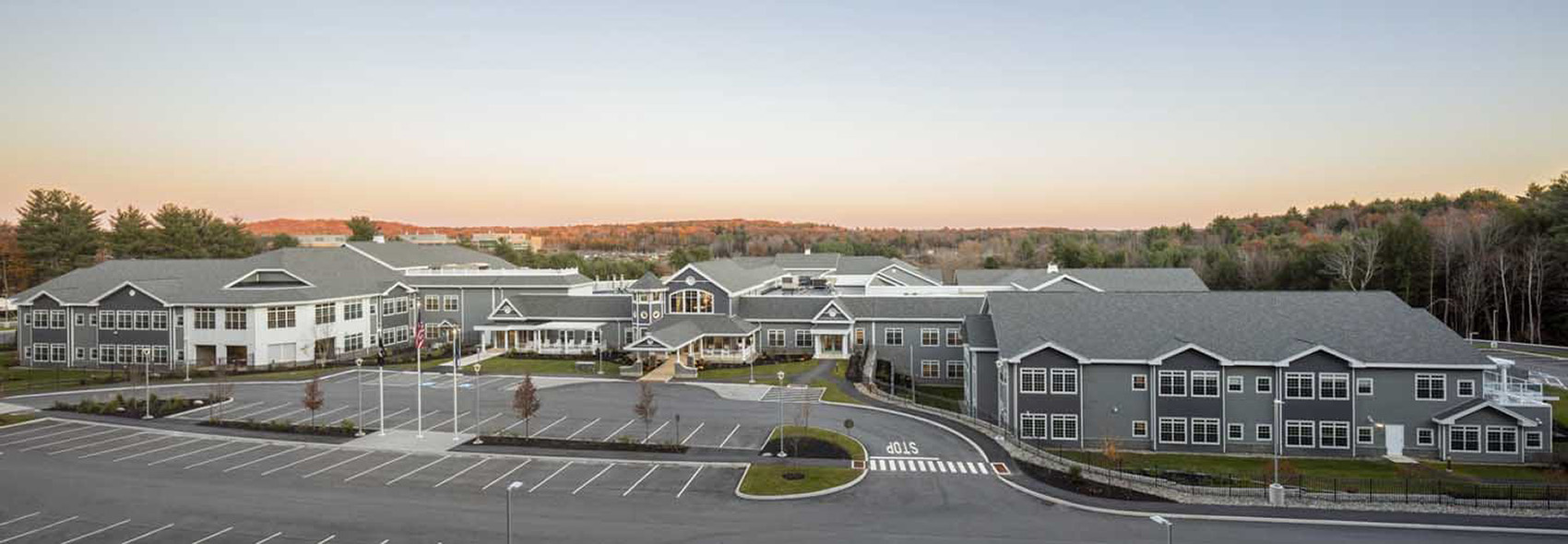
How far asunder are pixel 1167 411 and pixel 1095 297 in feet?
24.2

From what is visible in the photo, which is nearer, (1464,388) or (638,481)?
(638,481)

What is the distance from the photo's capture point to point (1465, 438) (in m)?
36.5

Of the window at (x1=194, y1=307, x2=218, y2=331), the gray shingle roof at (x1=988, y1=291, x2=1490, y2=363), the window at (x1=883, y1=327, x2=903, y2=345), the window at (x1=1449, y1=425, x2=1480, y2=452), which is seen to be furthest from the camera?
the window at (x1=194, y1=307, x2=218, y2=331)

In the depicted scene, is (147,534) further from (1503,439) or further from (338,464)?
(1503,439)

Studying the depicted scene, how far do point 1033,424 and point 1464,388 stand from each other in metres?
18.7

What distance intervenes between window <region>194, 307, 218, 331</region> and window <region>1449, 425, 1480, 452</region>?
255 ft

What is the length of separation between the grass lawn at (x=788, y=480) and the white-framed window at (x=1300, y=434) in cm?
2050

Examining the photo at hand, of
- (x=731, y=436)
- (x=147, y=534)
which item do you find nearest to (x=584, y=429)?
(x=731, y=436)

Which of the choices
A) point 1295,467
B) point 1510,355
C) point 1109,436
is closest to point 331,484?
point 1109,436

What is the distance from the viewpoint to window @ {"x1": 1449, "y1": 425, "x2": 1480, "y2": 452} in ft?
119

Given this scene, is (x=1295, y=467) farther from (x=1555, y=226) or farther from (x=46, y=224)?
(x=46, y=224)

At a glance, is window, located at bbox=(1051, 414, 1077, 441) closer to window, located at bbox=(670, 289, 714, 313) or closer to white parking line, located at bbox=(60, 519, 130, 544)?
window, located at bbox=(670, 289, 714, 313)

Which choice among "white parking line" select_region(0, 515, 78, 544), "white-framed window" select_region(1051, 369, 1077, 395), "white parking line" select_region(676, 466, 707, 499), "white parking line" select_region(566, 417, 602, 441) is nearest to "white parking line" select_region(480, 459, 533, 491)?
"white parking line" select_region(566, 417, 602, 441)

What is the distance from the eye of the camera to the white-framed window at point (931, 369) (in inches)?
2410
